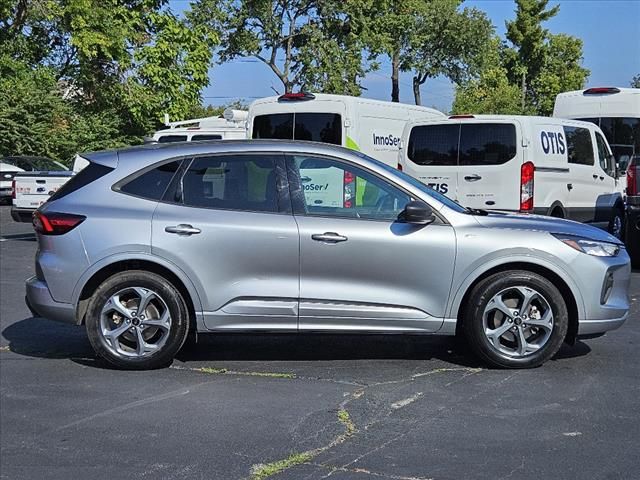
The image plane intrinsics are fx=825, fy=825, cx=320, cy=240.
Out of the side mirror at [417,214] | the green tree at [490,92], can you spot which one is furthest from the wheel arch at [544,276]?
the green tree at [490,92]

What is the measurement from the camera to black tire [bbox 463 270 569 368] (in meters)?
6.01

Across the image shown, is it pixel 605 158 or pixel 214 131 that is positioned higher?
pixel 214 131

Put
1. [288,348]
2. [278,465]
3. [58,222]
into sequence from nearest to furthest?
1. [278,465]
2. [58,222]
3. [288,348]

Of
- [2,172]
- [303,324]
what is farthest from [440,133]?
[2,172]

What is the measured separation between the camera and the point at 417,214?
5941 mm

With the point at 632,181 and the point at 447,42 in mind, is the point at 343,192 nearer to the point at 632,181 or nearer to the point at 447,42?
the point at 632,181

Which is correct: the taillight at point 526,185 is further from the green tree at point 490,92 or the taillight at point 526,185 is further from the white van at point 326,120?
the green tree at point 490,92

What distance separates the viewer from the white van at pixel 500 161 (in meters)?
11.4

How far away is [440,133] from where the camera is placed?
11.8 meters

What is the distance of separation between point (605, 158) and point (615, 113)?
4.67 m

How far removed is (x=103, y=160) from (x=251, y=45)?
118 ft

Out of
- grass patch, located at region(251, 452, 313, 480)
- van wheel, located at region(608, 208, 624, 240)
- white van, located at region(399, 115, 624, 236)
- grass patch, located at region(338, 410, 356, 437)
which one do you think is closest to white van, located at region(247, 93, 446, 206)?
white van, located at region(399, 115, 624, 236)

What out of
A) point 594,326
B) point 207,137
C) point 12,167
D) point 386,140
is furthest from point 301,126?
point 12,167

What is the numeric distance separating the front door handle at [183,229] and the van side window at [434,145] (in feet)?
20.7
